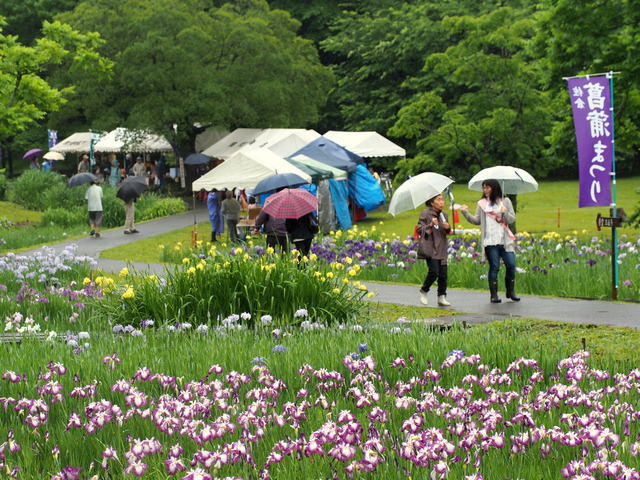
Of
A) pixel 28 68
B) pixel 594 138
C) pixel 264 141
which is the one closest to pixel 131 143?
pixel 264 141

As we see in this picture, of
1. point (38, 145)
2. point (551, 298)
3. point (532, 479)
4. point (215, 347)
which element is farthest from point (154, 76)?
point (532, 479)

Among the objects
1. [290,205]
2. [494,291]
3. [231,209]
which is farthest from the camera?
[231,209]

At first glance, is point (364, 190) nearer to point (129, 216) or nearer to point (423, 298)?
point (129, 216)

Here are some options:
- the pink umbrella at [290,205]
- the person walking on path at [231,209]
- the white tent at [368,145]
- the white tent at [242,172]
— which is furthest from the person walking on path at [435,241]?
the white tent at [368,145]

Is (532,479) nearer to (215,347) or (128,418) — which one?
(128,418)

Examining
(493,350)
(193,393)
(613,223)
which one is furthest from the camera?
(613,223)

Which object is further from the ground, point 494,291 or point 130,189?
point 130,189

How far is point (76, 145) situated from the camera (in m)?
46.6

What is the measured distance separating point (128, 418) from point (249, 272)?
4924mm

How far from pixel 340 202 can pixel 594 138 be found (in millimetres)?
16251

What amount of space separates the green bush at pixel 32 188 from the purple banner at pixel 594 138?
25.4 meters

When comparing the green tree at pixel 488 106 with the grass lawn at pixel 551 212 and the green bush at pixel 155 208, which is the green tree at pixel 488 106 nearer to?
the grass lawn at pixel 551 212

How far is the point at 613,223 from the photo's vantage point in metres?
11.5

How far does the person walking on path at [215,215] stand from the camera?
79.4 feet
